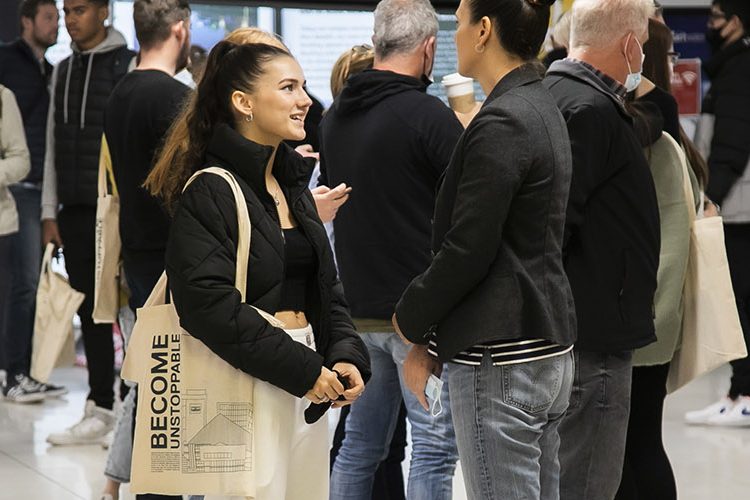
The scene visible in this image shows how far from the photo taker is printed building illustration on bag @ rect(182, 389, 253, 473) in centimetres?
245

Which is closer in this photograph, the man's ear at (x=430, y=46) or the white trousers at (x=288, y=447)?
the white trousers at (x=288, y=447)

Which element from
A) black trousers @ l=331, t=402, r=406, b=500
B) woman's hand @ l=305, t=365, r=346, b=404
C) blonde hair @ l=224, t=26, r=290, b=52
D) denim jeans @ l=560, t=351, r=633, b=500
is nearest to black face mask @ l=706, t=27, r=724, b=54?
black trousers @ l=331, t=402, r=406, b=500

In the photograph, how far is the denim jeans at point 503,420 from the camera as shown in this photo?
2.38m

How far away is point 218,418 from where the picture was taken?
2459 mm

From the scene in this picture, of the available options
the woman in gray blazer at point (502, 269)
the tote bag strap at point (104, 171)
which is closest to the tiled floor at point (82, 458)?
the tote bag strap at point (104, 171)

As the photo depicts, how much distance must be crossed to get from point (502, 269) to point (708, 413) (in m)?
3.97

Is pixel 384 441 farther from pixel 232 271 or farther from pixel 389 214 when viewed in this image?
pixel 232 271

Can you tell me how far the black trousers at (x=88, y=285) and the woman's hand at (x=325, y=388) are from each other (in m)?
3.09

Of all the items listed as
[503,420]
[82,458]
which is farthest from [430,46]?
[82,458]

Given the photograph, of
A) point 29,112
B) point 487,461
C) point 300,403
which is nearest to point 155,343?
point 300,403

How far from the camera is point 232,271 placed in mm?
2445

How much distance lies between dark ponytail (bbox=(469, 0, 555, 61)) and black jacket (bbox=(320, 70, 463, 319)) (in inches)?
37.1

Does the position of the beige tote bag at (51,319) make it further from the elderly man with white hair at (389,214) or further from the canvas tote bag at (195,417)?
the canvas tote bag at (195,417)

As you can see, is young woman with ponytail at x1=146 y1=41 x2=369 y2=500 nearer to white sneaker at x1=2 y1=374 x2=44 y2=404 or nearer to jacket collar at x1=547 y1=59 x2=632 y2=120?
jacket collar at x1=547 y1=59 x2=632 y2=120
